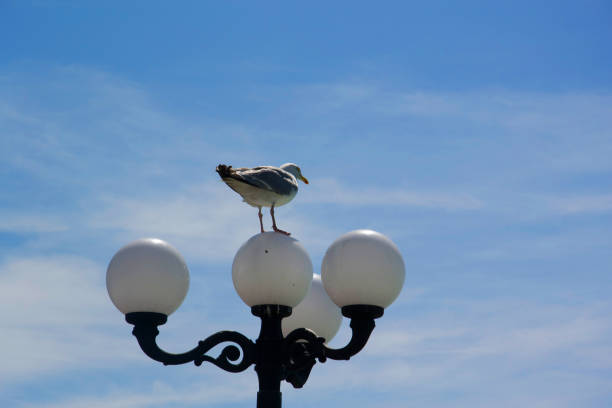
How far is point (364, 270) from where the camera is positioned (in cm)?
614

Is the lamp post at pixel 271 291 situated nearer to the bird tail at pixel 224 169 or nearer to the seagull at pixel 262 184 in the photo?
the seagull at pixel 262 184

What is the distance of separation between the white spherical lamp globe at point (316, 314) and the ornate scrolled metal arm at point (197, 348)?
116 centimetres

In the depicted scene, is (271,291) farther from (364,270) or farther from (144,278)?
(144,278)

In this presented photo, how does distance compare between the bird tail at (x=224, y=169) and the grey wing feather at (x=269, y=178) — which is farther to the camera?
the grey wing feather at (x=269, y=178)

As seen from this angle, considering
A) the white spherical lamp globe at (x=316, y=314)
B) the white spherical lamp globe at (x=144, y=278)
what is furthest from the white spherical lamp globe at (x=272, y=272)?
the white spherical lamp globe at (x=316, y=314)

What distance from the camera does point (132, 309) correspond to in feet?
20.3

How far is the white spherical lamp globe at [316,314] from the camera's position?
23.8 feet

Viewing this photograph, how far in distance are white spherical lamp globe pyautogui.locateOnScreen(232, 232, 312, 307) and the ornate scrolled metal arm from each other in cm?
34

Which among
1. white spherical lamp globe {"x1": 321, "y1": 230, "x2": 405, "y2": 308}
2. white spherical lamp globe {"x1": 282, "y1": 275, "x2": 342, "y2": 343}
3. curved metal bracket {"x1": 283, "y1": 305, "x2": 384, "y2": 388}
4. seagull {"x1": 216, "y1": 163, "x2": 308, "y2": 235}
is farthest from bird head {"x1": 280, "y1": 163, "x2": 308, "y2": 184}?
curved metal bracket {"x1": 283, "y1": 305, "x2": 384, "y2": 388}

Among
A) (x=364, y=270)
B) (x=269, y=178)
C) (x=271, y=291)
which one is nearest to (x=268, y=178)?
(x=269, y=178)

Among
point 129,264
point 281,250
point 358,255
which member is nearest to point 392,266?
point 358,255

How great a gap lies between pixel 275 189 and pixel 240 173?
1.29ft

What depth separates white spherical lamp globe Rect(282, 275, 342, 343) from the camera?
7262 millimetres

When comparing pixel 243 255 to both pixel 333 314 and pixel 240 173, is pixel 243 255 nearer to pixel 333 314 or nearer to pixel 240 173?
pixel 240 173
